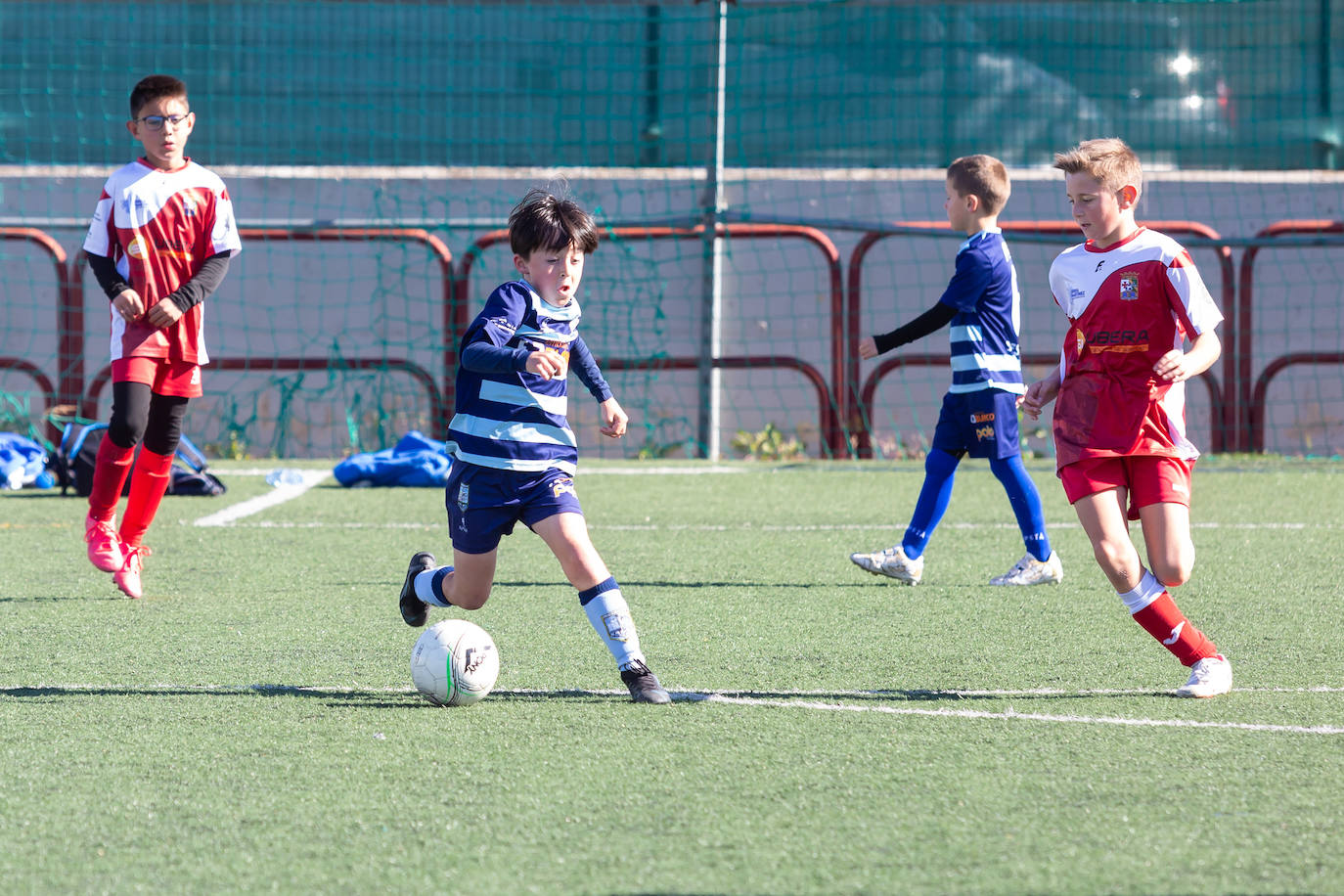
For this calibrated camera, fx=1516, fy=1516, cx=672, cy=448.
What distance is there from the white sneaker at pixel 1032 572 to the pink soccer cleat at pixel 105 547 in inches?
114

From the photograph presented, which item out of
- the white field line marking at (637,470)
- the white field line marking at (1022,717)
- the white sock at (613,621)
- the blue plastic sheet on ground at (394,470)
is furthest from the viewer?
the white field line marking at (637,470)

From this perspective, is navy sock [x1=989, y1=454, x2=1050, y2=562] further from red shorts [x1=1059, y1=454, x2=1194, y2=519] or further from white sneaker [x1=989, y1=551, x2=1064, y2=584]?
red shorts [x1=1059, y1=454, x2=1194, y2=519]

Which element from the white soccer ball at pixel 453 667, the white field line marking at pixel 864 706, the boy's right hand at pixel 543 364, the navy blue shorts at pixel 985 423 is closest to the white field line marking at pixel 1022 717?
the white field line marking at pixel 864 706

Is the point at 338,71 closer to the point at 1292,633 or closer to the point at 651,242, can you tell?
the point at 651,242

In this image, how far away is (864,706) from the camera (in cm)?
342

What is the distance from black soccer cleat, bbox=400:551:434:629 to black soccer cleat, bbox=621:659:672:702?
0.87 meters

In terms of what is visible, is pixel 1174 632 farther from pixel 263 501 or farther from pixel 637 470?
pixel 637 470

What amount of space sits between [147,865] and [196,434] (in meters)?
8.78

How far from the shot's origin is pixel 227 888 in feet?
7.32

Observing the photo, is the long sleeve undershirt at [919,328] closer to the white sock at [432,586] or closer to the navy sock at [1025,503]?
the navy sock at [1025,503]

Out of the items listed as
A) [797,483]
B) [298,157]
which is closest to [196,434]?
[298,157]

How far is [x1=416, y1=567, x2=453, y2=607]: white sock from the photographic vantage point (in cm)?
402

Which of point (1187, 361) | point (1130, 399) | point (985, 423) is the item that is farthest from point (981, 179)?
point (1187, 361)

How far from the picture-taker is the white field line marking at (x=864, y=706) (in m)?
3.23
